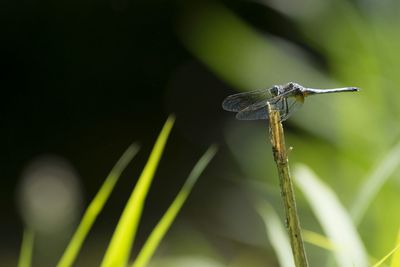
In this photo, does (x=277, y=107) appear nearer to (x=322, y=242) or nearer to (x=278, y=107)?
(x=278, y=107)

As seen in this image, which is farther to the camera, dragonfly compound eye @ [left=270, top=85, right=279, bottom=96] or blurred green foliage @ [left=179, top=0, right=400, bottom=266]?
blurred green foliage @ [left=179, top=0, right=400, bottom=266]

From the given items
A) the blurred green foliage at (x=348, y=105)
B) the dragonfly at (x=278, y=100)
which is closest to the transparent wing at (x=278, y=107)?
the dragonfly at (x=278, y=100)

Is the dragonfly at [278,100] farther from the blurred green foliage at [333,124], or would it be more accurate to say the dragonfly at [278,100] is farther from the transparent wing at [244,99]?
the blurred green foliage at [333,124]

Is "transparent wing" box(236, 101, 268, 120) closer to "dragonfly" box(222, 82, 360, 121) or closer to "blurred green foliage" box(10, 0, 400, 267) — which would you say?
"dragonfly" box(222, 82, 360, 121)

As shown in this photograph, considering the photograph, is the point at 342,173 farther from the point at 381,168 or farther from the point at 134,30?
the point at 134,30

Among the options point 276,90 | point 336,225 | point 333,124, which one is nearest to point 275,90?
point 276,90

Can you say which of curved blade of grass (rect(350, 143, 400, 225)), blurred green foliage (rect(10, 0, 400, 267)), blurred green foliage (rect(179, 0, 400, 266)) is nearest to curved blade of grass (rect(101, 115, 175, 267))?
blurred green foliage (rect(10, 0, 400, 267))
